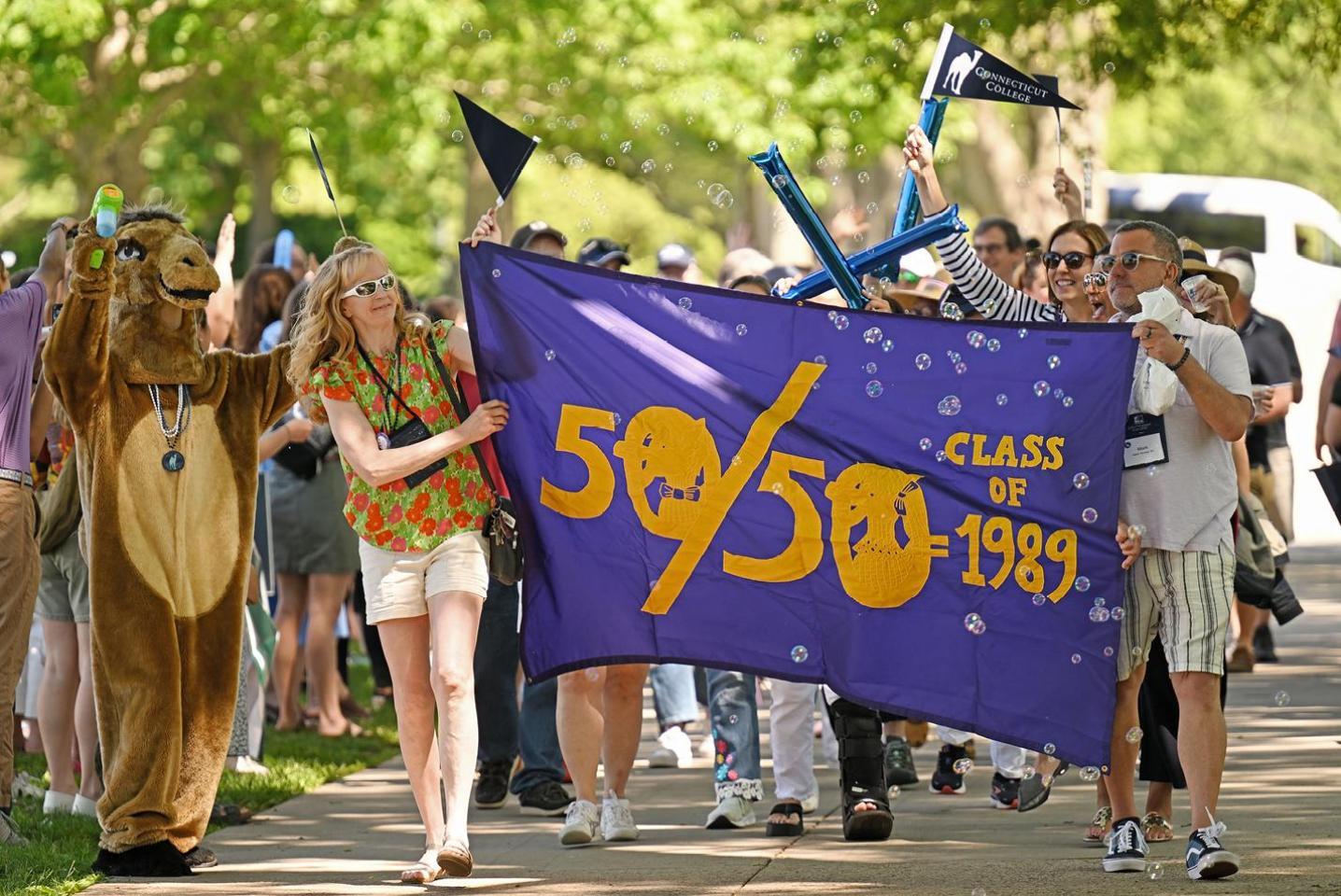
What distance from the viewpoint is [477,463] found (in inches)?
311

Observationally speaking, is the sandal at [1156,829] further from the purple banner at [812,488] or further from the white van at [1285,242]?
the white van at [1285,242]

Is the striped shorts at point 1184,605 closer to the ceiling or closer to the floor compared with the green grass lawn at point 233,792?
closer to the ceiling

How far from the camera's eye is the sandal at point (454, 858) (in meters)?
7.59

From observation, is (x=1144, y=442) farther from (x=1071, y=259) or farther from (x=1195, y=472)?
(x=1071, y=259)

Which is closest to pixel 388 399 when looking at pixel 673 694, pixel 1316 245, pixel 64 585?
pixel 64 585

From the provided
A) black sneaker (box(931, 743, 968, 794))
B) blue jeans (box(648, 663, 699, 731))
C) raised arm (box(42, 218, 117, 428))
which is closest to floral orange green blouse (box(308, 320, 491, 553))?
raised arm (box(42, 218, 117, 428))

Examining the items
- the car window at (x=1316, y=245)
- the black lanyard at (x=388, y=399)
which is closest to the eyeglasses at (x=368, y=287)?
the black lanyard at (x=388, y=399)

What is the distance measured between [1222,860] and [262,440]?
4.31 metres

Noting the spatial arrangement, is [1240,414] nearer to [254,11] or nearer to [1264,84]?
[1264,84]

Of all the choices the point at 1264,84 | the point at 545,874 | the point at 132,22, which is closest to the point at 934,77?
the point at 545,874

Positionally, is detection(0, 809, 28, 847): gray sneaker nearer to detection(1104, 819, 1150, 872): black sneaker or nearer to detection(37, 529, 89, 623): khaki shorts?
detection(37, 529, 89, 623): khaki shorts

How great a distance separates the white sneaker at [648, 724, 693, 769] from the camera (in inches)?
434

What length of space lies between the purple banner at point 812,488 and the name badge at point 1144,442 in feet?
0.22

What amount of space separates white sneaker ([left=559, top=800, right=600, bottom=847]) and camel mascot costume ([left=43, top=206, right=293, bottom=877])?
1.28 m
